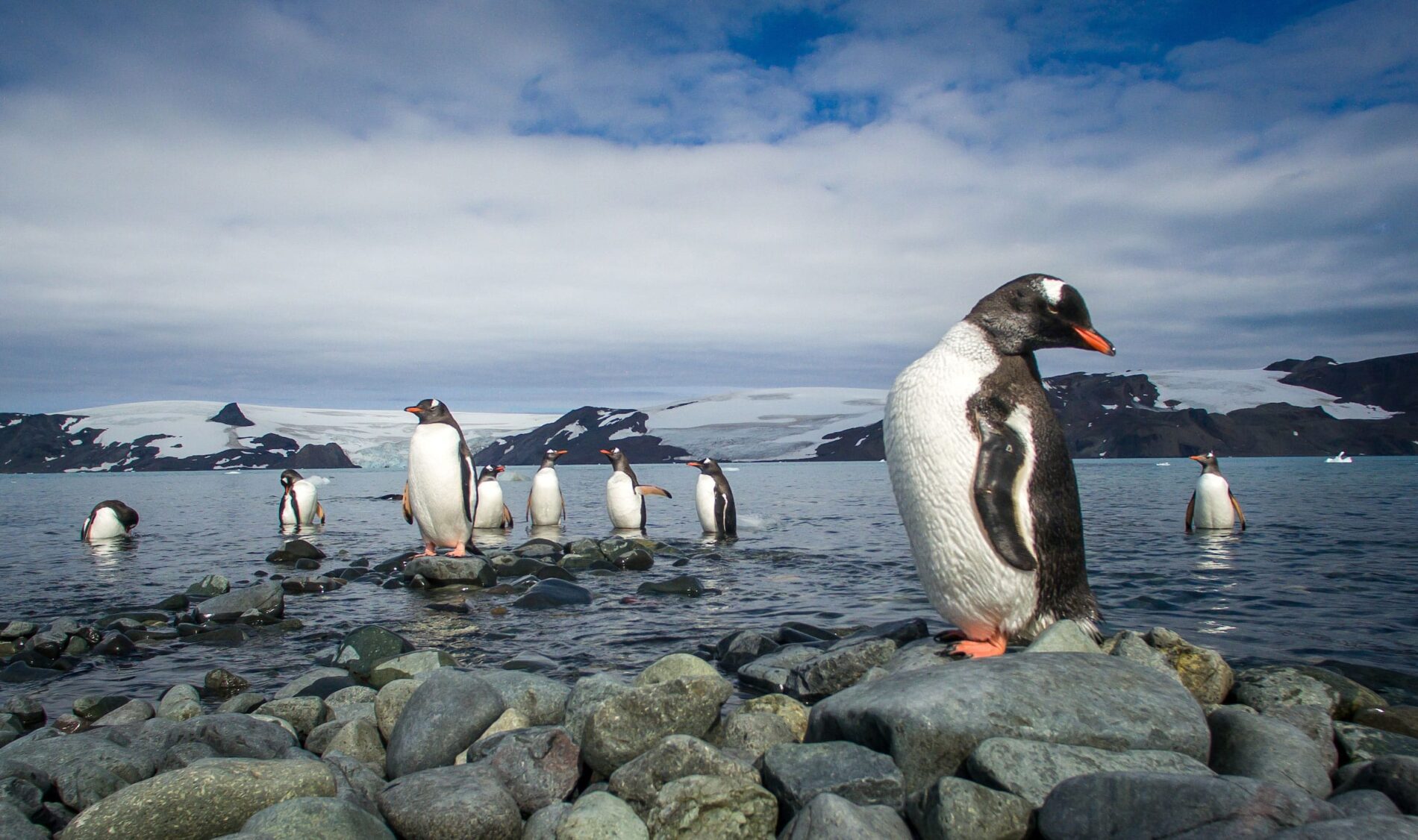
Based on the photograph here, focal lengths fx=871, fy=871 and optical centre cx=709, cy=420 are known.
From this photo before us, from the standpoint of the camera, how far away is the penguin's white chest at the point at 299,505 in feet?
59.3

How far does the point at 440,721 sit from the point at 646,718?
3.24 ft

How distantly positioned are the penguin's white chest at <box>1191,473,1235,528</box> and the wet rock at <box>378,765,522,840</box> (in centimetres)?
1425

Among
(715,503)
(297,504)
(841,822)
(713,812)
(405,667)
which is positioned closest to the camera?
(841,822)

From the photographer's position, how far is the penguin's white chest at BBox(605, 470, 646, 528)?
51.1 feet

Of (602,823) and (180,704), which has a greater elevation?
(602,823)

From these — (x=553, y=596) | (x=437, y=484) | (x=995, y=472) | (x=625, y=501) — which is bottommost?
(x=553, y=596)

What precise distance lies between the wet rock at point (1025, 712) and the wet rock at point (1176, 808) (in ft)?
1.58

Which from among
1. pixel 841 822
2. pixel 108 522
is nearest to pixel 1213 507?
pixel 841 822

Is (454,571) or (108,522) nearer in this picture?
(454,571)

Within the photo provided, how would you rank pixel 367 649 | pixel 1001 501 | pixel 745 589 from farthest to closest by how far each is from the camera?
pixel 745 589 < pixel 367 649 < pixel 1001 501

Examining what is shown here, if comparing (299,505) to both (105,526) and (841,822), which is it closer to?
Answer: (105,526)

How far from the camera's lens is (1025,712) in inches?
116

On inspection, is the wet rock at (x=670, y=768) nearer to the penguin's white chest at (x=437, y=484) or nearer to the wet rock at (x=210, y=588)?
the wet rock at (x=210, y=588)

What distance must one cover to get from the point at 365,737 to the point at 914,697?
261cm
